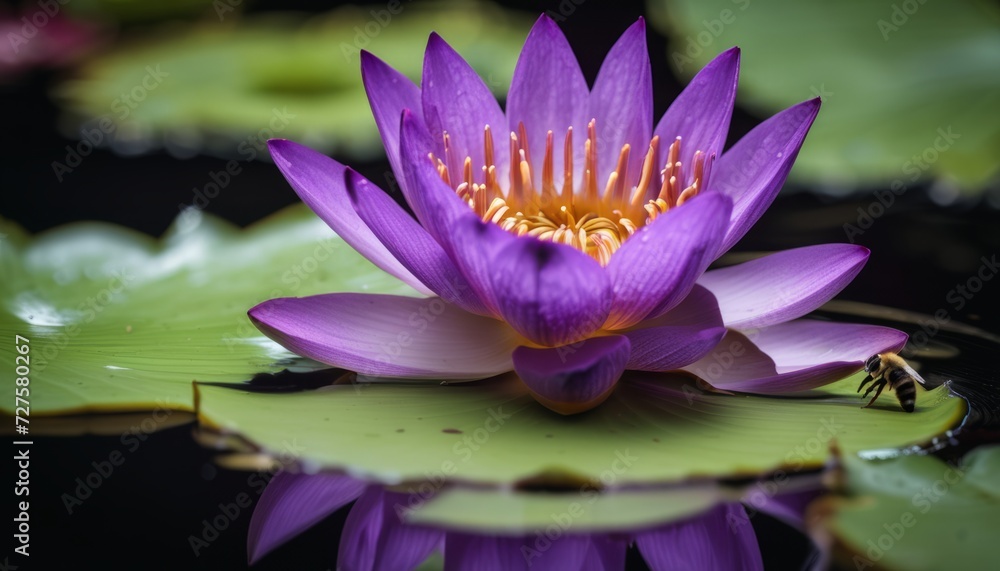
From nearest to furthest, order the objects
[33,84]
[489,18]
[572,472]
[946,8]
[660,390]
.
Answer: [572,472], [660,390], [946,8], [33,84], [489,18]

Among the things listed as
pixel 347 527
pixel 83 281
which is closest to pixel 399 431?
pixel 347 527

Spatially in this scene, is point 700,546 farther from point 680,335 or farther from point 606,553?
point 680,335

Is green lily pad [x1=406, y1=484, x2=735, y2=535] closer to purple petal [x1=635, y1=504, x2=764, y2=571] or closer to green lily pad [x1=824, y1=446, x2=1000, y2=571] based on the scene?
purple petal [x1=635, y1=504, x2=764, y2=571]

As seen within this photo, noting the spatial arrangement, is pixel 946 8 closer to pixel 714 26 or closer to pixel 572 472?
pixel 714 26

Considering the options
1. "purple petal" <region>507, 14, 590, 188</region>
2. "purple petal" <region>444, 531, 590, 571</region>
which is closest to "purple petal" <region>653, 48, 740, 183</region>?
"purple petal" <region>507, 14, 590, 188</region>

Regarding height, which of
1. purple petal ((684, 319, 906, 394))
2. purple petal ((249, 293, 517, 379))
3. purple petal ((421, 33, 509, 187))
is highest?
purple petal ((421, 33, 509, 187))

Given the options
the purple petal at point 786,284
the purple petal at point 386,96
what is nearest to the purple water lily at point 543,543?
the purple petal at point 786,284

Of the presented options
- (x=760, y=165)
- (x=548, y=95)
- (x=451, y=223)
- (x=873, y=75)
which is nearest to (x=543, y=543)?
(x=451, y=223)
